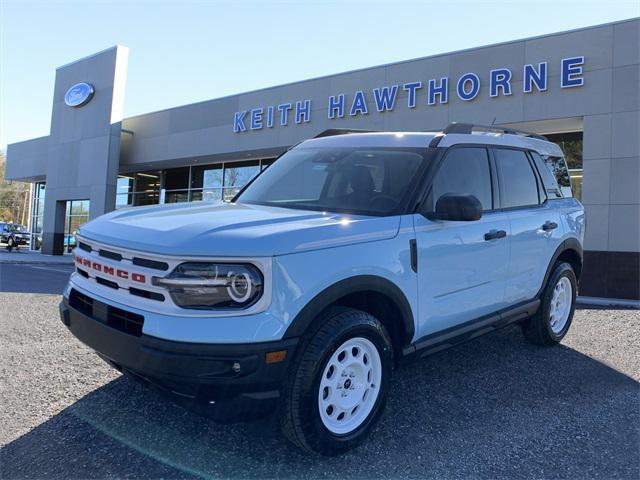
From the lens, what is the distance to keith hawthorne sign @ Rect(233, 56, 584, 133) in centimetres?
1196

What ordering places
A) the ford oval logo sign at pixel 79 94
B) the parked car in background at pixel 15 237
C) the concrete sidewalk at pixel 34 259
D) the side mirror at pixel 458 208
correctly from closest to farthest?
the side mirror at pixel 458 208 → the concrete sidewalk at pixel 34 259 → the ford oval logo sign at pixel 79 94 → the parked car in background at pixel 15 237

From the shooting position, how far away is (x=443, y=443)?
310 centimetres

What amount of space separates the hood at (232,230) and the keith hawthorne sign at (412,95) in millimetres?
10701

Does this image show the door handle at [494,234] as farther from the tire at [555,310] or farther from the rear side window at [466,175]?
the tire at [555,310]

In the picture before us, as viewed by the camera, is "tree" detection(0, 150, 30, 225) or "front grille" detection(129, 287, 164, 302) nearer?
"front grille" detection(129, 287, 164, 302)

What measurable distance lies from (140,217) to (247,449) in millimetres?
1602

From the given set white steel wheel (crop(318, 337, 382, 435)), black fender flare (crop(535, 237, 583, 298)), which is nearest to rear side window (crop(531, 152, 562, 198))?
black fender flare (crop(535, 237, 583, 298))

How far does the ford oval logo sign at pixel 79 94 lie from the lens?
893 inches

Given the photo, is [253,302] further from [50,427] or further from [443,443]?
[50,427]

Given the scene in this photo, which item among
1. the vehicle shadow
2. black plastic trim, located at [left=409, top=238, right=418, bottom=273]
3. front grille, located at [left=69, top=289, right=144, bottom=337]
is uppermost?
black plastic trim, located at [left=409, top=238, right=418, bottom=273]

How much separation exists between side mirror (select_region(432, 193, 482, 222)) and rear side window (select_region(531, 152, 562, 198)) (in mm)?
2128

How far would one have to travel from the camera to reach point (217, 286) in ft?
8.27

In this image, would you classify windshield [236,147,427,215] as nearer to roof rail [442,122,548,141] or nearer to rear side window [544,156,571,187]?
roof rail [442,122,548,141]

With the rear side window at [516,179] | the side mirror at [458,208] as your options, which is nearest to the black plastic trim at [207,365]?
the side mirror at [458,208]
